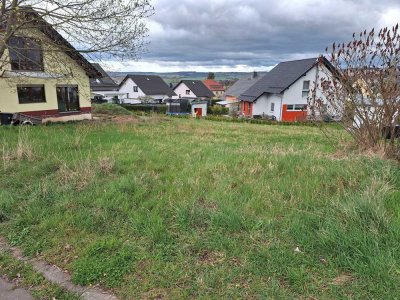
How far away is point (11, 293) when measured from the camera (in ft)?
7.96

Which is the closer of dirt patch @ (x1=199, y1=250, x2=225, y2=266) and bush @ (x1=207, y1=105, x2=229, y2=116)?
dirt patch @ (x1=199, y1=250, x2=225, y2=266)

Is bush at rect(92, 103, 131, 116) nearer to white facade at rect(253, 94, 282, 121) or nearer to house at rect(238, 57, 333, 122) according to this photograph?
house at rect(238, 57, 333, 122)

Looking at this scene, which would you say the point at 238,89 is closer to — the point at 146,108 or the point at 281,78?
the point at 281,78

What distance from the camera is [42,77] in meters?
17.7

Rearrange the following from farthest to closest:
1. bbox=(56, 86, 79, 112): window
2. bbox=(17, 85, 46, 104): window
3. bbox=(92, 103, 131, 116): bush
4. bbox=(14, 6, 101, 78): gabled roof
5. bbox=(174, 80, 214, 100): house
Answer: bbox=(174, 80, 214, 100): house < bbox=(92, 103, 131, 116): bush < bbox=(56, 86, 79, 112): window < bbox=(17, 85, 46, 104): window < bbox=(14, 6, 101, 78): gabled roof

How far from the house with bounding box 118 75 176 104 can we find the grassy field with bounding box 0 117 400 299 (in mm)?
49356

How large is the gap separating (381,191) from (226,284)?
2.19m

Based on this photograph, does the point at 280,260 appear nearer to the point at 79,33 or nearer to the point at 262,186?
the point at 262,186

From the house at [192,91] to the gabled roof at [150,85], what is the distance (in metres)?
5.31

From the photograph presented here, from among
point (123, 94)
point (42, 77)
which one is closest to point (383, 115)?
point (42, 77)

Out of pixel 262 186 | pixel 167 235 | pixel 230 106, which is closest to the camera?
pixel 167 235

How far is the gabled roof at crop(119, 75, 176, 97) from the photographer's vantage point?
54.2m

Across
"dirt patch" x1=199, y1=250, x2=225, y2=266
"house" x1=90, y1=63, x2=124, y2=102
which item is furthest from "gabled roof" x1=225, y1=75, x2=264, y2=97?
"dirt patch" x1=199, y1=250, x2=225, y2=266

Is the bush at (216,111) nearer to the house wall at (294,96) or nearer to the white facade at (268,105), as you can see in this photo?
the white facade at (268,105)
